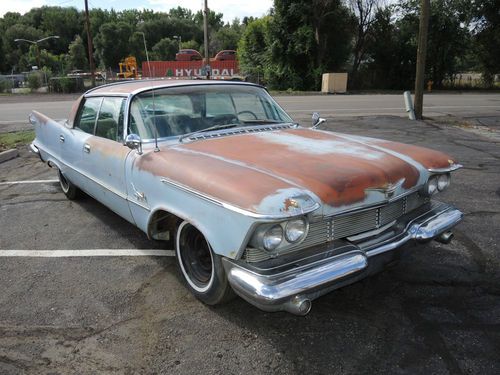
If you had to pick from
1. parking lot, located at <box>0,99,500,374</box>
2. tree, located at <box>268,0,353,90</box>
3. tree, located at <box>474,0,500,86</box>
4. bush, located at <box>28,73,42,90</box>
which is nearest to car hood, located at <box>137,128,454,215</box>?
parking lot, located at <box>0,99,500,374</box>

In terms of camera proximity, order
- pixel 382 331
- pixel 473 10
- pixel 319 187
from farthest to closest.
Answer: pixel 473 10, pixel 382 331, pixel 319 187

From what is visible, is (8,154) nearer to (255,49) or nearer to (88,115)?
(88,115)

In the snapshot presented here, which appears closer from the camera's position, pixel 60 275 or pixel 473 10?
pixel 60 275

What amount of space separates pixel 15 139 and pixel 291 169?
383 inches

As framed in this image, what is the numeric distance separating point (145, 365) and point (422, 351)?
1.61 metres

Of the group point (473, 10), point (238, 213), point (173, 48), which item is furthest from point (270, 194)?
point (173, 48)

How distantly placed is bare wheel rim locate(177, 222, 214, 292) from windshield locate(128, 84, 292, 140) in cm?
94

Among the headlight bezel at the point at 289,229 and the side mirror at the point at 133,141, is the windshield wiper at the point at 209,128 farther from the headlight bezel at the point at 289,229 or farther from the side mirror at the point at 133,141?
the headlight bezel at the point at 289,229

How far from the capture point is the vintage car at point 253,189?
8.26 feet

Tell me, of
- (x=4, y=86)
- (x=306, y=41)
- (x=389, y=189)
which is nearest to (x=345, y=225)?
(x=389, y=189)

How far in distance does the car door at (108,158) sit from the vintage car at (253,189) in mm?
18

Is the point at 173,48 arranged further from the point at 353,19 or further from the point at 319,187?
the point at 319,187

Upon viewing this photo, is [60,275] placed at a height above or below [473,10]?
below

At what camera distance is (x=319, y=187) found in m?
2.64
